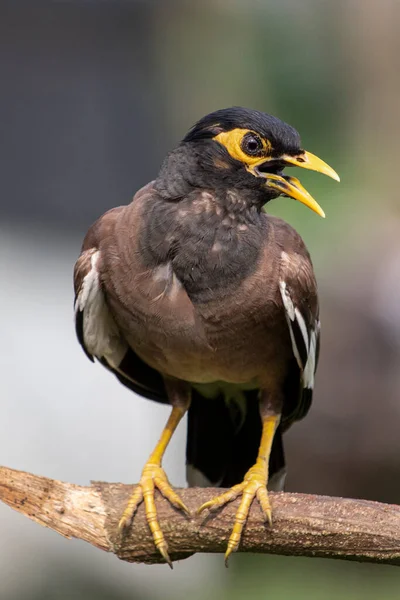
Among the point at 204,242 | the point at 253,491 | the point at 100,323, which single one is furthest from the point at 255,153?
the point at 253,491

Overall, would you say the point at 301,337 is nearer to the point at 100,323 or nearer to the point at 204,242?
the point at 204,242

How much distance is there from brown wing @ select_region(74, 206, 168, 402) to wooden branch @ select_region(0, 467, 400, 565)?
450mm

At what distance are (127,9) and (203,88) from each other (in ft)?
2.75

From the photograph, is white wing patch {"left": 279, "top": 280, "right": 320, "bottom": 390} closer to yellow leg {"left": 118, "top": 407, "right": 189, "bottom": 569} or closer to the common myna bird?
the common myna bird

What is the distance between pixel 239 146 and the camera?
2498mm

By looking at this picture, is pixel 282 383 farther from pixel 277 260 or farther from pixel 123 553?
pixel 123 553

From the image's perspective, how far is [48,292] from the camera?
221 inches

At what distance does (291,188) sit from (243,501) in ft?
2.82

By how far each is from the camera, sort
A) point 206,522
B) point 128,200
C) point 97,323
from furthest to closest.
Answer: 1. point 128,200
2. point 97,323
3. point 206,522

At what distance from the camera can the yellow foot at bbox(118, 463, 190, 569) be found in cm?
248

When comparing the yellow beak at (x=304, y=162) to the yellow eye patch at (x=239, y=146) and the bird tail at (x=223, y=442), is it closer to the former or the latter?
the yellow eye patch at (x=239, y=146)


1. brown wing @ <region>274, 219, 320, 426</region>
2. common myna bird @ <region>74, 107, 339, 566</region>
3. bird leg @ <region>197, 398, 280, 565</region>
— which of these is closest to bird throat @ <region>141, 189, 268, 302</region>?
common myna bird @ <region>74, 107, 339, 566</region>

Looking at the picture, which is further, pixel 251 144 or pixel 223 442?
pixel 223 442

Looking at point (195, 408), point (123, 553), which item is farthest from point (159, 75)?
point (123, 553)
